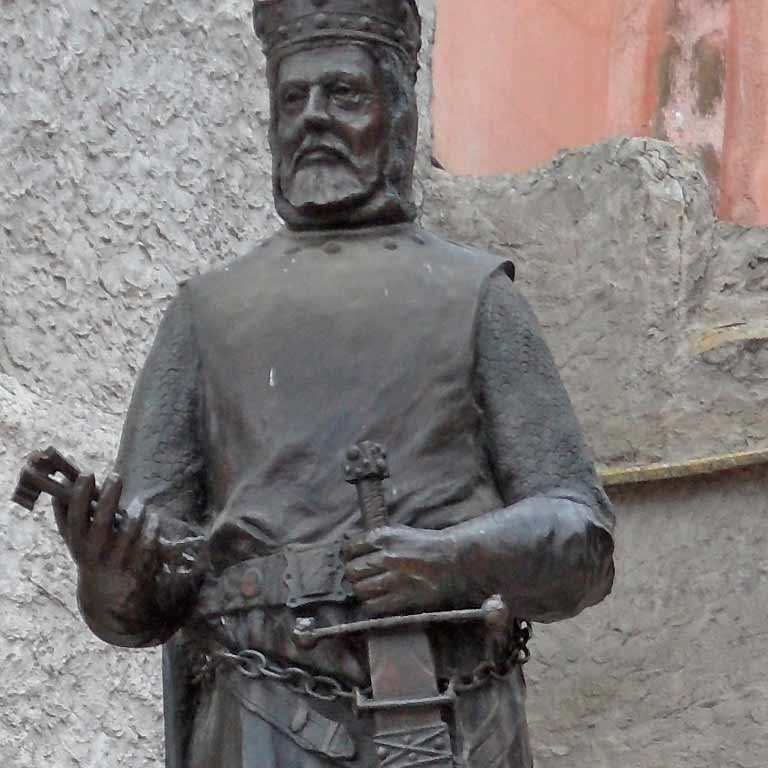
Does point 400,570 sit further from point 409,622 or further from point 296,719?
point 296,719

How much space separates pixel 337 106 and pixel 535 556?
52cm

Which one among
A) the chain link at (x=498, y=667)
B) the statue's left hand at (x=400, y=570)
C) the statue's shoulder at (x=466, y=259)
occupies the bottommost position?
the chain link at (x=498, y=667)

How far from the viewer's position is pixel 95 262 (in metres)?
3.81

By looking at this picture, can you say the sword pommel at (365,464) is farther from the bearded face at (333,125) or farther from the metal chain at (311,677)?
the bearded face at (333,125)

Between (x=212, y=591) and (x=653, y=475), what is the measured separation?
1569 mm

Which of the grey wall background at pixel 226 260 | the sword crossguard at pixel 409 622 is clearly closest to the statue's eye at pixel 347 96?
the sword crossguard at pixel 409 622

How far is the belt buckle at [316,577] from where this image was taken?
2410 millimetres

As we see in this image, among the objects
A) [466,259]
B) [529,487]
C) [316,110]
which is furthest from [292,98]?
[529,487]

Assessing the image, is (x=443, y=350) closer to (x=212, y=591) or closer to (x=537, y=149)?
(x=212, y=591)

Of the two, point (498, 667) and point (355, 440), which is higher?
point (355, 440)

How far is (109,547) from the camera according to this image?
2410 mm

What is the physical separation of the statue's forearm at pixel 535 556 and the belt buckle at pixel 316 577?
4.6 inches

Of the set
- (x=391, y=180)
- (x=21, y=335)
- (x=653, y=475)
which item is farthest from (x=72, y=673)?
(x=391, y=180)

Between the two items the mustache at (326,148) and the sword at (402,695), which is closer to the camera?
the sword at (402,695)
